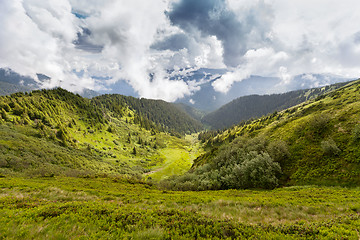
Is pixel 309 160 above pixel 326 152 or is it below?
below

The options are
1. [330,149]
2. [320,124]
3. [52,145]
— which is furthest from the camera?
[52,145]

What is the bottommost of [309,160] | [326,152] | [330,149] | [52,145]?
[309,160]

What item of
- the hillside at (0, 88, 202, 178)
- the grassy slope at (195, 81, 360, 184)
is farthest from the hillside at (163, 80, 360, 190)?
the hillside at (0, 88, 202, 178)

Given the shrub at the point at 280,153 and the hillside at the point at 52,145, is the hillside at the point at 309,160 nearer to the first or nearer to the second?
the shrub at the point at 280,153

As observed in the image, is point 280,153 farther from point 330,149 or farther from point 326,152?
point 330,149

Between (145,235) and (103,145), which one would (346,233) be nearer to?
(145,235)

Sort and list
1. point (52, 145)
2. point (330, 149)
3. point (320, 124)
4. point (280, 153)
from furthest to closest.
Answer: point (52, 145)
point (320, 124)
point (280, 153)
point (330, 149)

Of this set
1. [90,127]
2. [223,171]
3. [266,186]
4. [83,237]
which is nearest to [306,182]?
[266,186]

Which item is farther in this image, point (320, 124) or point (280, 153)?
point (320, 124)

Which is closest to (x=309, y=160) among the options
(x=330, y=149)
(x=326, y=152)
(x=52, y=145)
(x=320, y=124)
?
(x=326, y=152)

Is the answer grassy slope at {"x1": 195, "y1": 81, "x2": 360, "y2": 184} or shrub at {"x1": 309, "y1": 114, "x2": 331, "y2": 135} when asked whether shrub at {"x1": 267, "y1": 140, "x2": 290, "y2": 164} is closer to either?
grassy slope at {"x1": 195, "y1": 81, "x2": 360, "y2": 184}

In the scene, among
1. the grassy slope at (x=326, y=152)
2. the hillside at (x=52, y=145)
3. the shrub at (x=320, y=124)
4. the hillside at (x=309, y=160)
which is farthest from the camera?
the hillside at (x=52, y=145)

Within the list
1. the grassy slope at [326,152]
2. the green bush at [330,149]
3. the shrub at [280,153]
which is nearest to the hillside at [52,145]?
the shrub at [280,153]

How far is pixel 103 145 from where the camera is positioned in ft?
548
